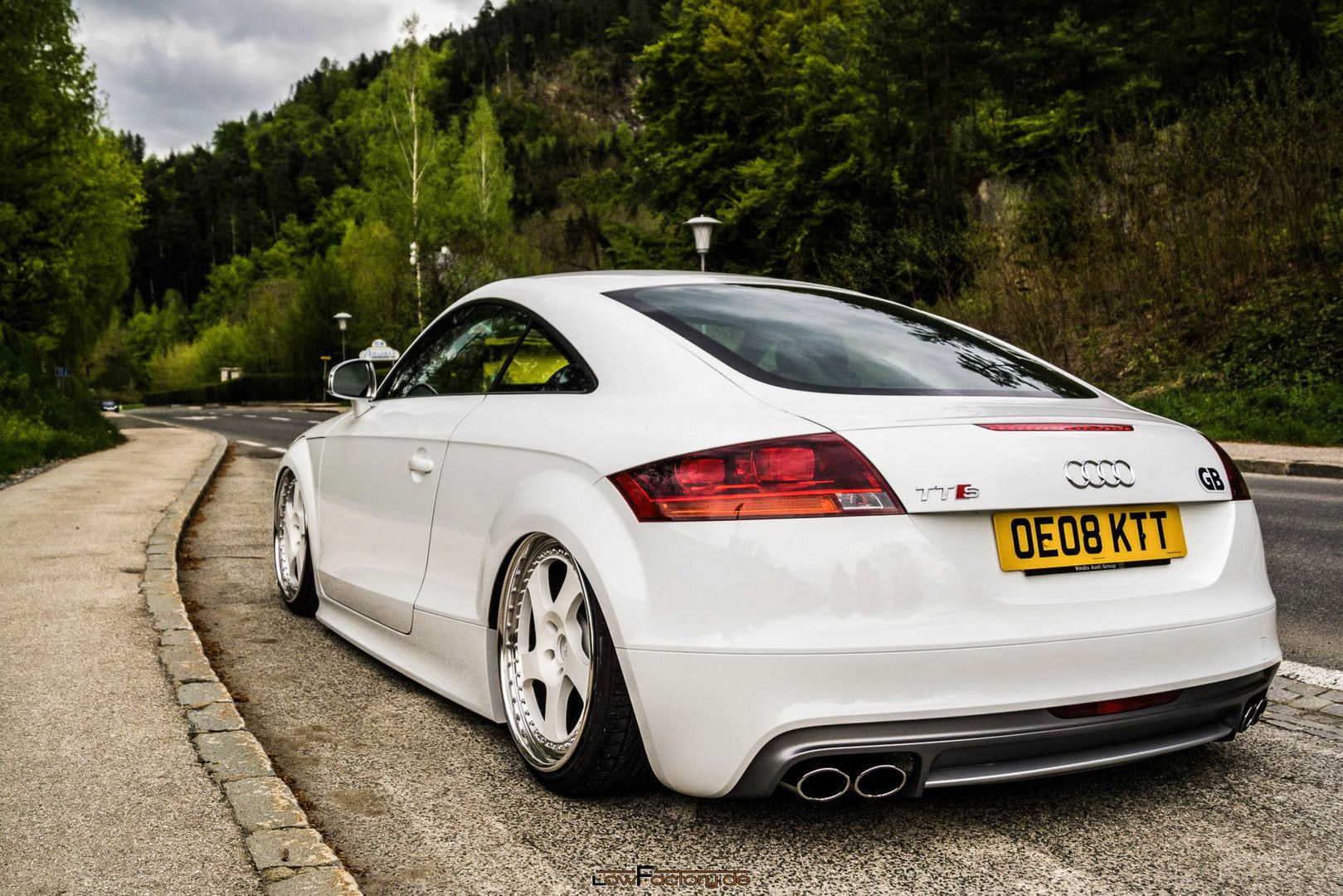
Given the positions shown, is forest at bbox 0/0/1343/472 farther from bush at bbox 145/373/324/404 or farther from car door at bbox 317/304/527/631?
car door at bbox 317/304/527/631

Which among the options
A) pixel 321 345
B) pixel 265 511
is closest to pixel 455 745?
pixel 265 511

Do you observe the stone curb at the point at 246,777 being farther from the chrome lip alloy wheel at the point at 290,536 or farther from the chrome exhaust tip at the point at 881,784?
the chrome exhaust tip at the point at 881,784

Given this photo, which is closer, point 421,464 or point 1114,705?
point 1114,705

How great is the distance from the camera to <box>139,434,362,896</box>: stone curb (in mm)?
2559

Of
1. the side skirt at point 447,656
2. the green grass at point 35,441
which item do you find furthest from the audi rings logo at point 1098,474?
the green grass at point 35,441

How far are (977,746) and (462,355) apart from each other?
237 centimetres

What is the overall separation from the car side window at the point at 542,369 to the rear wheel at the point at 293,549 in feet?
6.39

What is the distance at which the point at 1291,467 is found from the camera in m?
12.0

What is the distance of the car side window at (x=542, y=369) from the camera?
11.1 ft

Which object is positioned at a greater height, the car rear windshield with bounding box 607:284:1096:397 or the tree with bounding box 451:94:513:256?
the tree with bounding box 451:94:513:256

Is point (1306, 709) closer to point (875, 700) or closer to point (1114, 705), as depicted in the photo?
point (1114, 705)

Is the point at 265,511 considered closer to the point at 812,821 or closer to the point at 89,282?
the point at 812,821

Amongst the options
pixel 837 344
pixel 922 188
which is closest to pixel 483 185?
pixel 922 188

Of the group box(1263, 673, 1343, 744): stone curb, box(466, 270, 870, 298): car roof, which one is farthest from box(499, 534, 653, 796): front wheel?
box(1263, 673, 1343, 744): stone curb
